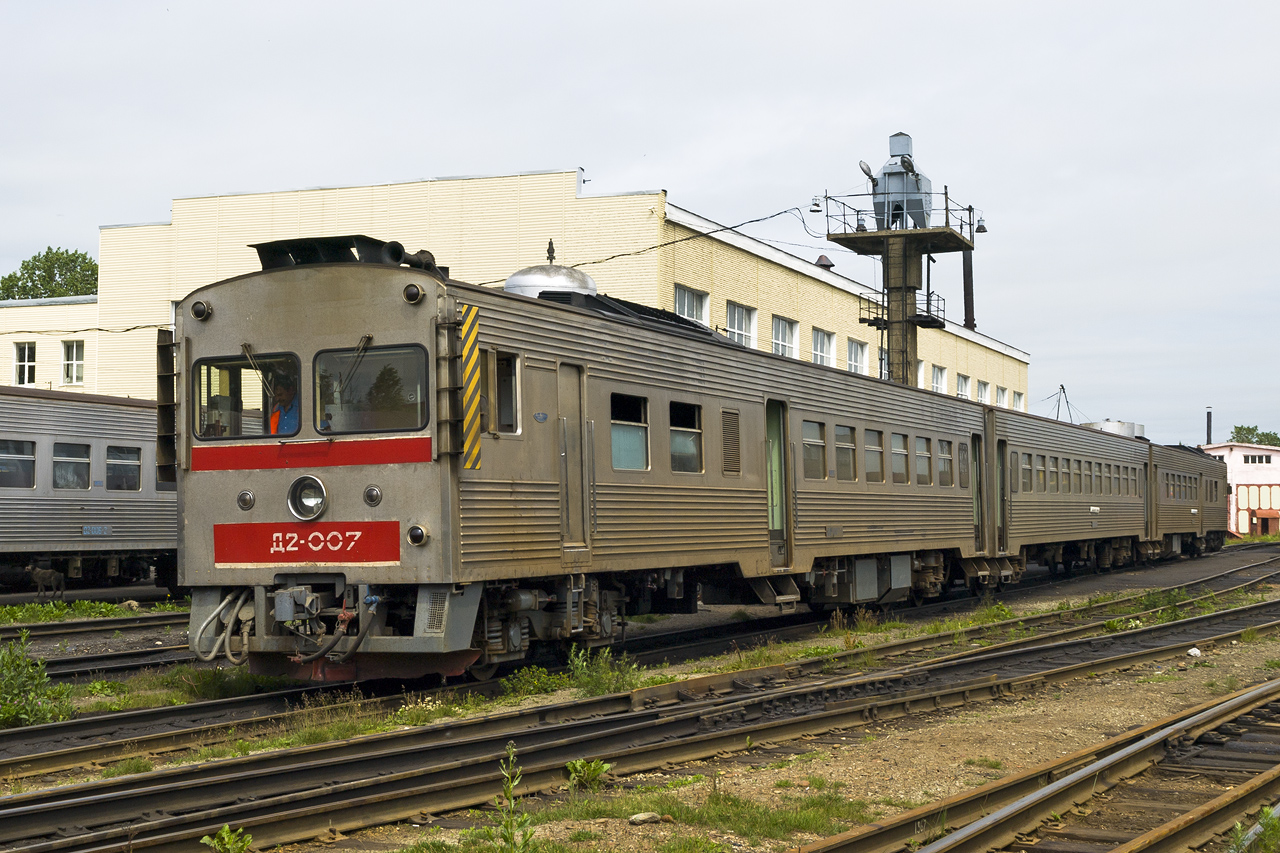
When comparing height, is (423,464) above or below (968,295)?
below

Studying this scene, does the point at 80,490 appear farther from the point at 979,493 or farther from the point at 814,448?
the point at 979,493

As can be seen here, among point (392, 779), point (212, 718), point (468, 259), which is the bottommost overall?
point (212, 718)

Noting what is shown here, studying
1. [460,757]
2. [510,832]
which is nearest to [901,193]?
[460,757]

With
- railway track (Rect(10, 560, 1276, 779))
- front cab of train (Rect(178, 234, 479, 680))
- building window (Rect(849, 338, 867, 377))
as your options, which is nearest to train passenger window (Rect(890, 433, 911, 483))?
railway track (Rect(10, 560, 1276, 779))

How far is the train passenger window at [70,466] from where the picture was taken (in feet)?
65.0

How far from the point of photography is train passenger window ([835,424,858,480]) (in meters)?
16.6

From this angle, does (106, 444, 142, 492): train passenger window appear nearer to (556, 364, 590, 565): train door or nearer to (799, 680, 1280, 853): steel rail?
(556, 364, 590, 565): train door

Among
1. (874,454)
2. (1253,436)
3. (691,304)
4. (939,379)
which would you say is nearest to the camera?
(874,454)

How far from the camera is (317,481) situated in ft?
32.8

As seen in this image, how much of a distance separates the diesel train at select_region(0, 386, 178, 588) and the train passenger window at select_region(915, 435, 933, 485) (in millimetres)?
12524

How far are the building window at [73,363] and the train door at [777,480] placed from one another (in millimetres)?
27997

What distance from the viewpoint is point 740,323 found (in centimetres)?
3300

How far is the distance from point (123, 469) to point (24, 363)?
800 inches

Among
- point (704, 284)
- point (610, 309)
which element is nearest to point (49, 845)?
point (610, 309)
